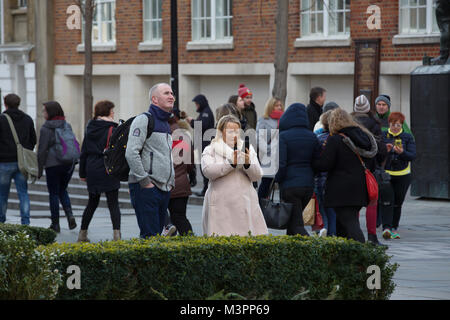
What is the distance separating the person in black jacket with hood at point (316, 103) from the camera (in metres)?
13.8

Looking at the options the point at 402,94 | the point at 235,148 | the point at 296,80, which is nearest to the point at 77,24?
the point at 296,80

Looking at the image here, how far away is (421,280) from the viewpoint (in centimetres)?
935

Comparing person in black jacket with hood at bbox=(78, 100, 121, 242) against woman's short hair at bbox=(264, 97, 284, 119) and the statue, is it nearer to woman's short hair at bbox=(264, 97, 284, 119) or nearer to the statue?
woman's short hair at bbox=(264, 97, 284, 119)

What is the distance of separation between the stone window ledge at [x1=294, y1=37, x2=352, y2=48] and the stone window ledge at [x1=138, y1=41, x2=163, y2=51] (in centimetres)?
497

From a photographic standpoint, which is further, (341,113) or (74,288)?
(341,113)

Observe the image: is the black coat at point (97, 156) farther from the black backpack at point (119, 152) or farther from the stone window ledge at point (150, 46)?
the stone window ledge at point (150, 46)

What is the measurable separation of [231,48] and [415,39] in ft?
18.8

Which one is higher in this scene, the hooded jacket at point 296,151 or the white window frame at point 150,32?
the white window frame at point 150,32

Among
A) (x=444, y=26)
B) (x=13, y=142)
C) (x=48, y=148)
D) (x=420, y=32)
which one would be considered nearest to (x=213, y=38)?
(x=420, y=32)

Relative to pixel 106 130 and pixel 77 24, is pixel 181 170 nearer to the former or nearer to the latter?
pixel 106 130

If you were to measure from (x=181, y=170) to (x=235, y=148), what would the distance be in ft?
7.41

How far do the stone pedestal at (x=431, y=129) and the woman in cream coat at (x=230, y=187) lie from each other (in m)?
8.38

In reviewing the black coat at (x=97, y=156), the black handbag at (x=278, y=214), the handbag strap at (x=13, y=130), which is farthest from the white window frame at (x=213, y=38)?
the black handbag at (x=278, y=214)

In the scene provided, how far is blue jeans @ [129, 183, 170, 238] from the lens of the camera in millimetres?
9531
